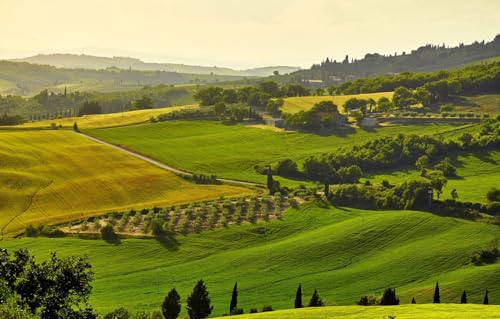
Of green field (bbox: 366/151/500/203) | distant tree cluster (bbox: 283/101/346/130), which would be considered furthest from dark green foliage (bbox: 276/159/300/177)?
distant tree cluster (bbox: 283/101/346/130)

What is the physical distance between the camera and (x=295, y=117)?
196 metres

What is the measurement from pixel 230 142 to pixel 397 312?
130 m

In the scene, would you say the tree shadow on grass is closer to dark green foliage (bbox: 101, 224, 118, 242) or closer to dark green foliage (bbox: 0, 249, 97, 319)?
dark green foliage (bbox: 101, 224, 118, 242)

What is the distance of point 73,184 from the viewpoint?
13688cm

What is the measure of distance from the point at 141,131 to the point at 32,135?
97.8 feet

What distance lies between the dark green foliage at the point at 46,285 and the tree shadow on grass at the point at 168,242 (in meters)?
56.2

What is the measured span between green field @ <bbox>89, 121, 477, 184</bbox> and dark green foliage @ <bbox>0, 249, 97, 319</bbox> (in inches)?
4062

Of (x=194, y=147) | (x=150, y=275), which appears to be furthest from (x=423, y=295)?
(x=194, y=147)

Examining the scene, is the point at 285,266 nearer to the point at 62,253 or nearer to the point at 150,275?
the point at 150,275

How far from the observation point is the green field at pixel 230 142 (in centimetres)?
16175

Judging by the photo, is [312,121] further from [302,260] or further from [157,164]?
[302,260]

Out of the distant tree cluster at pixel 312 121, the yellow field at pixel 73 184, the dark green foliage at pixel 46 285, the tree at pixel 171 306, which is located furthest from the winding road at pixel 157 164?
the dark green foliage at pixel 46 285

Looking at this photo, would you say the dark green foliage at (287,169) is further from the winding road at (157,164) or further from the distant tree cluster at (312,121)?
the distant tree cluster at (312,121)

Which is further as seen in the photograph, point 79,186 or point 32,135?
point 32,135
